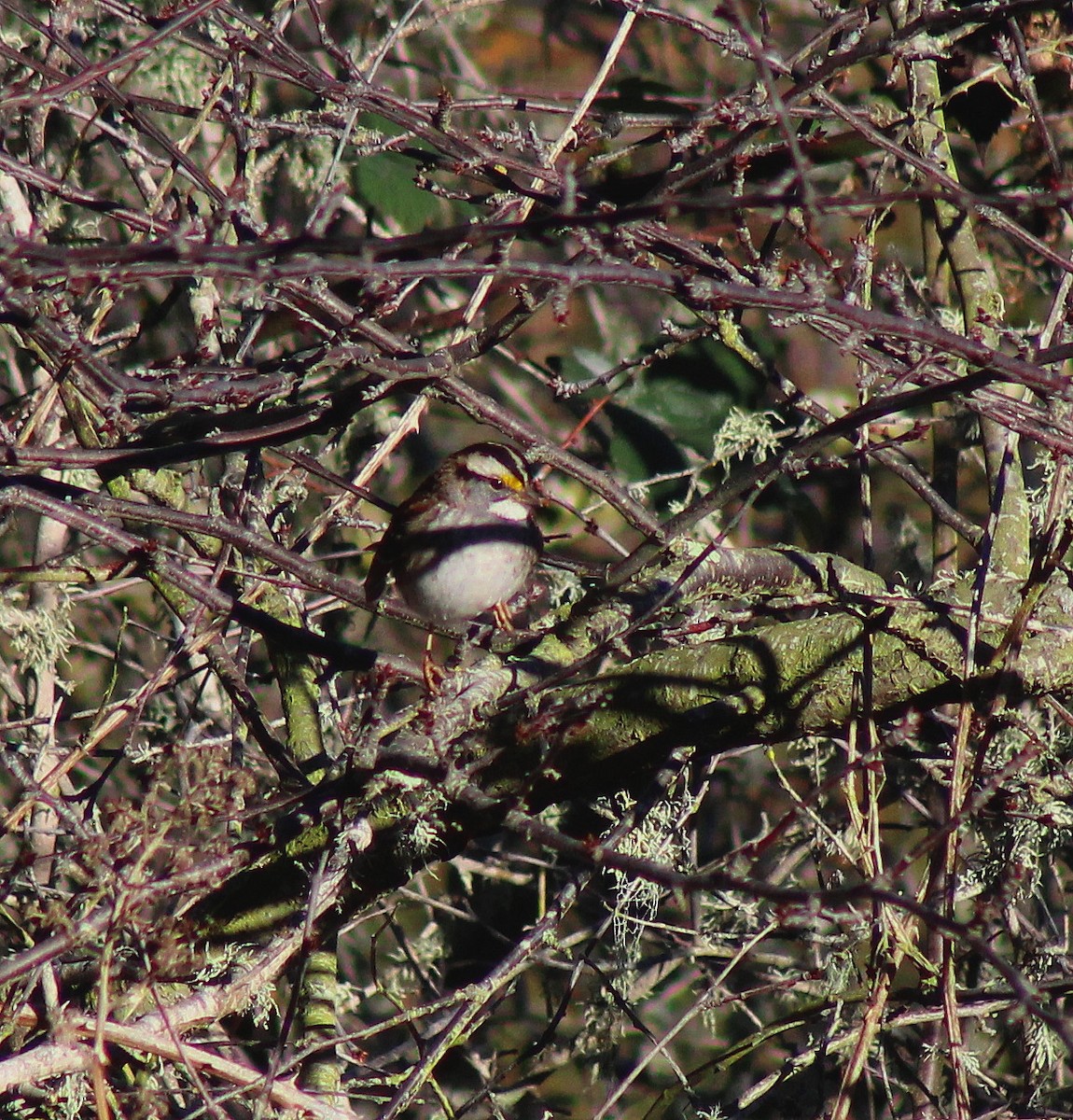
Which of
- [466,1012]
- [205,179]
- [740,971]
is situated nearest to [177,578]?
[205,179]

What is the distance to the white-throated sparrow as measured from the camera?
4551 millimetres

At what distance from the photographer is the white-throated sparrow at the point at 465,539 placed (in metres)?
4.55

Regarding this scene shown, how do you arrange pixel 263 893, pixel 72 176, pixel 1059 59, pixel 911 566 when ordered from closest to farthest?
pixel 263 893
pixel 1059 59
pixel 72 176
pixel 911 566

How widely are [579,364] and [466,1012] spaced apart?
117 inches

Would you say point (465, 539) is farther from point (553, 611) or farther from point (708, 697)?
point (708, 697)

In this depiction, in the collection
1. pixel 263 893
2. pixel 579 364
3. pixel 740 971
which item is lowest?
pixel 740 971

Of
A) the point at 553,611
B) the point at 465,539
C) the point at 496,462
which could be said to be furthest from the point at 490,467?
the point at 553,611

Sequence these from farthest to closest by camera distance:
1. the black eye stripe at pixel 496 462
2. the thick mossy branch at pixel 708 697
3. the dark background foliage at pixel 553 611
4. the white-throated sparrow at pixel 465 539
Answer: the black eye stripe at pixel 496 462, the white-throated sparrow at pixel 465 539, the thick mossy branch at pixel 708 697, the dark background foliage at pixel 553 611

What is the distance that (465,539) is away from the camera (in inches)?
182

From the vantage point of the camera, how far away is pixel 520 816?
212 centimetres

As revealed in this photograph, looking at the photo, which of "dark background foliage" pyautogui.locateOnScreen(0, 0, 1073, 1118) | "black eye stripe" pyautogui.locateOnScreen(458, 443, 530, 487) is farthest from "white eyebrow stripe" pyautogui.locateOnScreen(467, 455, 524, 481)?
"dark background foliage" pyautogui.locateOnScreen(0, 0, 1073, 1118)

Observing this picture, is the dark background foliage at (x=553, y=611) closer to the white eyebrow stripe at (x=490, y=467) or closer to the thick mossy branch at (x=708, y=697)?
the thick mossy branch at (x=708, y=697)

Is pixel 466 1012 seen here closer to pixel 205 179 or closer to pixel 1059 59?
pixel 205 179

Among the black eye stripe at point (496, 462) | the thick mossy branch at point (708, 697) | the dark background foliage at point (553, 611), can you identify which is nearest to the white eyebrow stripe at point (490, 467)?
the black eye stripe at point (496, 462)
